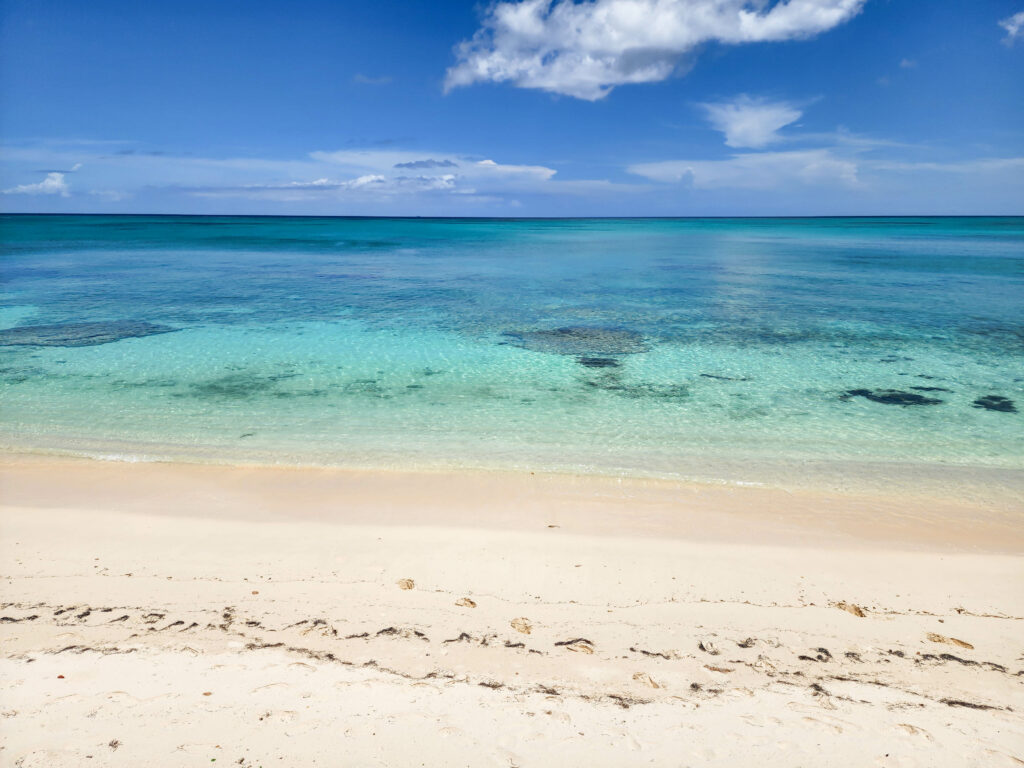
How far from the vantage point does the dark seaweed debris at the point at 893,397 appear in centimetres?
1151

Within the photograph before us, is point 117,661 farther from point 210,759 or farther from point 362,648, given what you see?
point 362,648

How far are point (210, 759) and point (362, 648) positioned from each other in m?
1.28

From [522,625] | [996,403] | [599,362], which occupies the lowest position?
[522,625]

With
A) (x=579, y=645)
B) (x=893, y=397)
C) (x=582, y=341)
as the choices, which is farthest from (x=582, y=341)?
(x=579, y=645)

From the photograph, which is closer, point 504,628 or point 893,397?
point 504,628

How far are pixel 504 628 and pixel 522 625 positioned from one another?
6.4 inches

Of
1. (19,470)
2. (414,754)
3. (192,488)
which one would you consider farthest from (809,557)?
(19,470)

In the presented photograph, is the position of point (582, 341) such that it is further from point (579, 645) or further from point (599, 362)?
point (579, 645)

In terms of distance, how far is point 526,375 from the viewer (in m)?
13.4

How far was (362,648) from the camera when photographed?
4520 mm

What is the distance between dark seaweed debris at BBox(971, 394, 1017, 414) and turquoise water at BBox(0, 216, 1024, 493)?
0.08m

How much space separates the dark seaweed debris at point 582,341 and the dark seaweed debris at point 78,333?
11.0 m

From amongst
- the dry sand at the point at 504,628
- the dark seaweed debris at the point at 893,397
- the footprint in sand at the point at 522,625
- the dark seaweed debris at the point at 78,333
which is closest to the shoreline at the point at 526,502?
the dry sand at the point at 504,628

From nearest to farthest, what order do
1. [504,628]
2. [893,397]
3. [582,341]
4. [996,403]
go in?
[504,628], [996,403], [893,397], [582,341]
